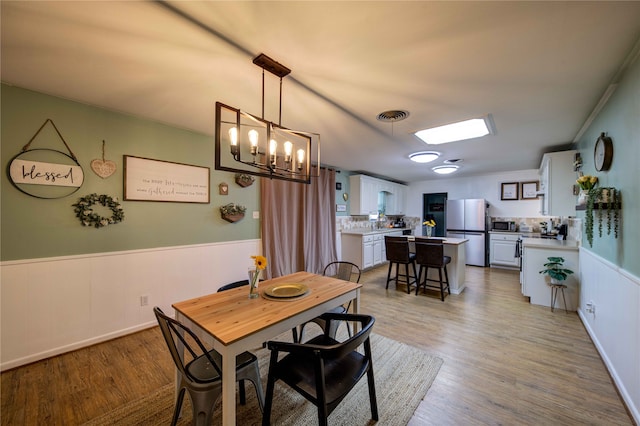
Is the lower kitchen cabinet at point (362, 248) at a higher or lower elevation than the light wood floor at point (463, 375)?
higher

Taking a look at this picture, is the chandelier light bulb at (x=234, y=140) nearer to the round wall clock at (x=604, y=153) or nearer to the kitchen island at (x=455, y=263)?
the round wall clock at (x=604, y=153)

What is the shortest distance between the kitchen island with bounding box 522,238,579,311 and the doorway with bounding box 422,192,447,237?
10.5 feet

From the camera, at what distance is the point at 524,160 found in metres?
4.53

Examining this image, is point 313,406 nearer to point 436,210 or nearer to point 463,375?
point 463,375

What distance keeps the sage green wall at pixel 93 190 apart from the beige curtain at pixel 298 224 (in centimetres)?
79

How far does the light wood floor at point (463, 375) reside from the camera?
162 centimetres

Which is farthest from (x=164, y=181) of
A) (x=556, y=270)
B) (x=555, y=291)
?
(x=555, y=291)

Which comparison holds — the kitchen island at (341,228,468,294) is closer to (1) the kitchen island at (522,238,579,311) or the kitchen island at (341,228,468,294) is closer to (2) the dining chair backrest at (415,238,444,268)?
(2) the dining chair backrest at (415,238,444,268)

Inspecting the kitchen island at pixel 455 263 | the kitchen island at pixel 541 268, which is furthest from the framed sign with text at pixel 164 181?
the kitchen island at pixel 541 268

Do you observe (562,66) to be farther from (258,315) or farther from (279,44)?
(258,315)

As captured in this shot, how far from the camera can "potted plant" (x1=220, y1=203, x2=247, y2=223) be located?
3.35 m

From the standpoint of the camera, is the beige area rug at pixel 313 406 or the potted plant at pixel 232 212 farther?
the potted plant at pixel 232 212

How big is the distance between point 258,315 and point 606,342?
292 centimetres

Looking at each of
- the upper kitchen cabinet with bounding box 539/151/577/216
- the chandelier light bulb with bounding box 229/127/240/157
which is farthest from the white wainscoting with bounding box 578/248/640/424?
the chandelier light bulb with bounding box 229/127/240/157
